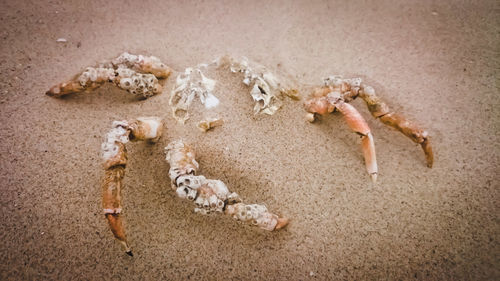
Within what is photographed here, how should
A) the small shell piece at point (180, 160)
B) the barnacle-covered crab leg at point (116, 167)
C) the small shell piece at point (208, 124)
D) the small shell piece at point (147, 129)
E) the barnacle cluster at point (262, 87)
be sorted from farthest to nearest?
the barnacle cluster at point (262, 87)
the small shell piece at point (208, 124)
the small shell piece at point (147, 129)
the small shell piece at point (180, 160)
the barnacle-covered crab leg at point (116, 167)

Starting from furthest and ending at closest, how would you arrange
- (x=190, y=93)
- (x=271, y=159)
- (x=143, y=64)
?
1. (x=143, y=64)
2. (x=190, y=93)
3. (x=271, y=159)

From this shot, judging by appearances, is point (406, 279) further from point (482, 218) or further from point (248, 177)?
point (248, 177)

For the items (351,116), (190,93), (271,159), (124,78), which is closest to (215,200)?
(271,159)

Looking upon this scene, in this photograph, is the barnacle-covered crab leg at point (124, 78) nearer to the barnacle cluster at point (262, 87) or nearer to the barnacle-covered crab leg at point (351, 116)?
the barnacle cluster at point (262, 87)

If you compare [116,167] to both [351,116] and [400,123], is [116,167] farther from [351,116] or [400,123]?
[400,123]

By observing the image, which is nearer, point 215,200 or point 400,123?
point 215,200

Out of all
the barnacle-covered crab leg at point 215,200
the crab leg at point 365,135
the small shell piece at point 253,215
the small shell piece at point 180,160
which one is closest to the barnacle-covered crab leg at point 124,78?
the small shell piece at point 180,160
